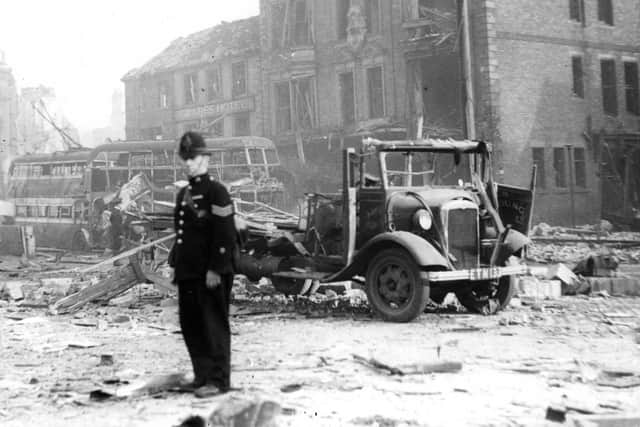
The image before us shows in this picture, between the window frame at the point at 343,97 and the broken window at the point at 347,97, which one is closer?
the window frame at the point at 343,97

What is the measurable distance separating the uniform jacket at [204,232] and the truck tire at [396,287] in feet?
13.0

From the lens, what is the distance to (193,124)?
4281 cm

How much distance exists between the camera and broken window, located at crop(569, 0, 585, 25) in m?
31.2

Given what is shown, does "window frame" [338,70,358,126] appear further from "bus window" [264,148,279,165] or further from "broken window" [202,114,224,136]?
"broken window" [202,114,224,136]

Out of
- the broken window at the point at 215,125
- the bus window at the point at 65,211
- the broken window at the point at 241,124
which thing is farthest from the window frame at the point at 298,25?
the bus window at the point at 65,211

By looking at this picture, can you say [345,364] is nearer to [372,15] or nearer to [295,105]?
[372,15]

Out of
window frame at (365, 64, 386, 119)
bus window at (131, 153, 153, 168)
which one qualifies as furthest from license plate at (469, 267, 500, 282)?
window frame at (365, 64, 386, 119)

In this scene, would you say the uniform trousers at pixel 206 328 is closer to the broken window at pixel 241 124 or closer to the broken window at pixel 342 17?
the broken window at pixel 342 17

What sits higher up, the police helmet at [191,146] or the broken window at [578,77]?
the broken window at [578,77]

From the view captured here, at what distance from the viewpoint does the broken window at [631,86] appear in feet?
108

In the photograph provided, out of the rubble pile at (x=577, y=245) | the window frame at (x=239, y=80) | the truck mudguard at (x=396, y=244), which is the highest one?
the window frame at (x=239, y=80)

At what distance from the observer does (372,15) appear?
107 ft

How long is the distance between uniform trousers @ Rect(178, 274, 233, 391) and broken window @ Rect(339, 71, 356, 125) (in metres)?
27.7

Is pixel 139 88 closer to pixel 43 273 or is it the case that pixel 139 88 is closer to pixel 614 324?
pixel 43 273
